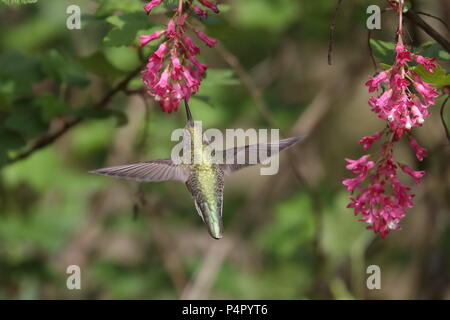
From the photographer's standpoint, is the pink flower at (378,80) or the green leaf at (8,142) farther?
the green leaf at (8,142)

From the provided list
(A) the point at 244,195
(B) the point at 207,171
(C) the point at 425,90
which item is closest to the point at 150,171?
(B) the point at 207,171

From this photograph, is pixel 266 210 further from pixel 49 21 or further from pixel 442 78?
pixel 442 78

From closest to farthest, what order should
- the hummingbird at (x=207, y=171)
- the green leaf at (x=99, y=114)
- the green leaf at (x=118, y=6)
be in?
1. the hummingbird at (x=207, y=171)
2. the green leaf at (x=118, y=6)
3. the green leaf at (x=99, y=114)

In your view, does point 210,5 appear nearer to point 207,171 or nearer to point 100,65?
point 207,171

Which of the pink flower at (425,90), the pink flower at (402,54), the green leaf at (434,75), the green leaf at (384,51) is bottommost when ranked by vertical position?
the pink flower at (425,90)

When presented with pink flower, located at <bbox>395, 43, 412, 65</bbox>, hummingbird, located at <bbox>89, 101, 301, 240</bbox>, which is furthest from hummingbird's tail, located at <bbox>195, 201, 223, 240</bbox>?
pink flower, located at <bbox>395, 43, 412, 65</bbox>

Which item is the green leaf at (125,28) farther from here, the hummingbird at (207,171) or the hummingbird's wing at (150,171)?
the hummingbird's wing at (150,171)

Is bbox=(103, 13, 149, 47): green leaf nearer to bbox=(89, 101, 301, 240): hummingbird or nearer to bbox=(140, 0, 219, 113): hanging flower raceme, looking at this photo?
bbox=(140, 0, 219, 113): hanging flower raceme

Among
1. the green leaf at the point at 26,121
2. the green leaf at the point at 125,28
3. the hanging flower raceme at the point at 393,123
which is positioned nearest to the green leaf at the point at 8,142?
the green leaf at the point at 26,121
